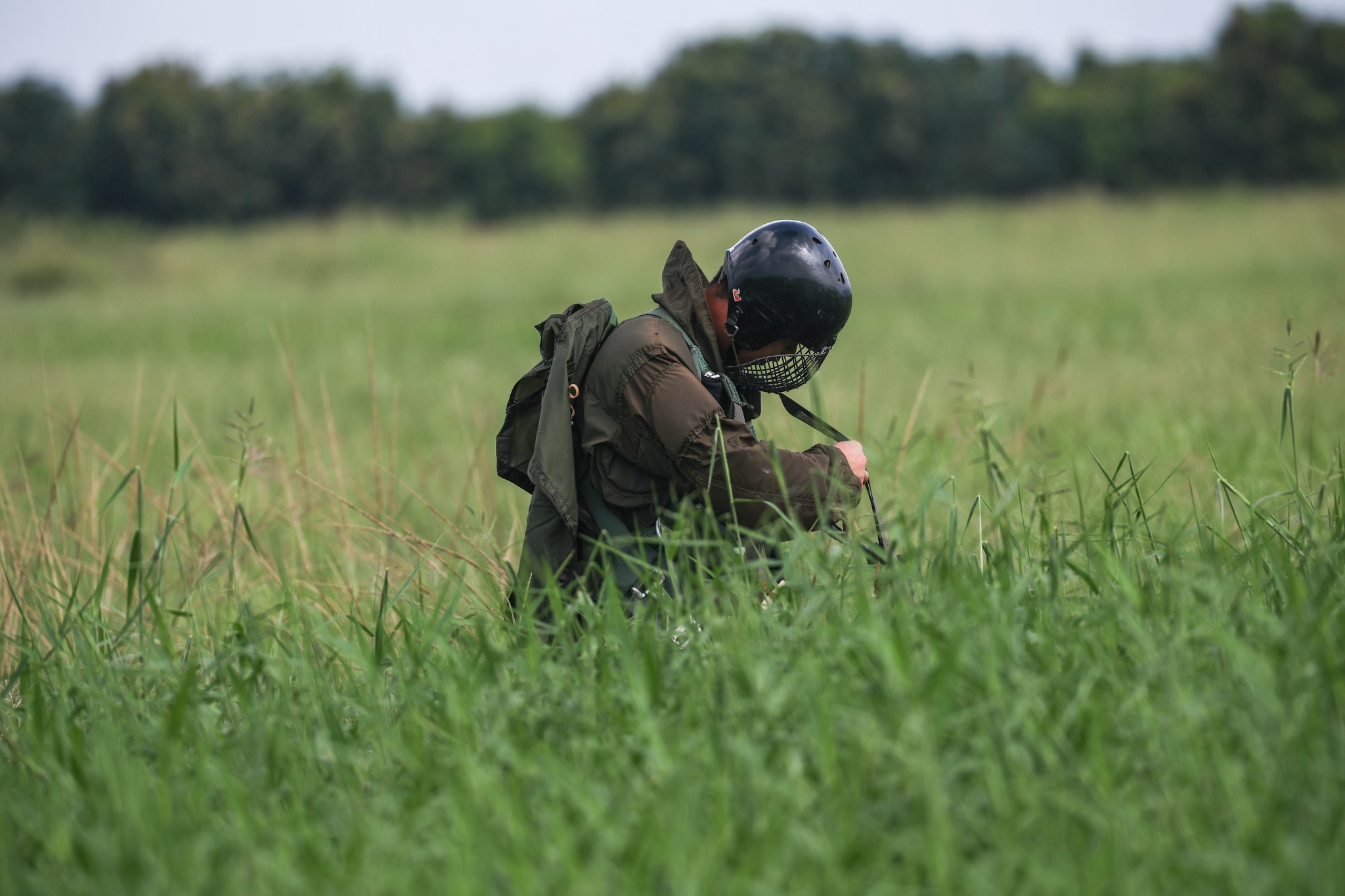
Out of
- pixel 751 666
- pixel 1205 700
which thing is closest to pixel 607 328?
pixel 751 666

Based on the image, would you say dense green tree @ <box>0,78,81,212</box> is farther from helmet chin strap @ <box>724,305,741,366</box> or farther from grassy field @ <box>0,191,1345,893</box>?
helmet chin strap @ <box>724,305,741,366</box>

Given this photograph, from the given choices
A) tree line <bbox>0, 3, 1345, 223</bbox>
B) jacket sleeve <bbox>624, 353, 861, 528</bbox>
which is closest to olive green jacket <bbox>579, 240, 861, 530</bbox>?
jacket sleeve <bbox>624, 353, 861, 528</bbox>

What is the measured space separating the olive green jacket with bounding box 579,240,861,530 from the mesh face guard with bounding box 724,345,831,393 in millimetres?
224

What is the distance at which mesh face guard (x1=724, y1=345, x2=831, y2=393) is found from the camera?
10.0 ft

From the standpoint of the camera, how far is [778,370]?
3.07 m

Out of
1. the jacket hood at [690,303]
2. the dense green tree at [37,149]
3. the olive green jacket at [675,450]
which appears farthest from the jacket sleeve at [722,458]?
the dense green tree at [37,149]

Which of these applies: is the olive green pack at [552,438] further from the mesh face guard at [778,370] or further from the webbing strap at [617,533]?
the mesh face guard at [778,370]

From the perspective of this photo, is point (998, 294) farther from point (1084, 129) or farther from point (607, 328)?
point (1084, 129)

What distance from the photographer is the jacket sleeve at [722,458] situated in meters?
2.70

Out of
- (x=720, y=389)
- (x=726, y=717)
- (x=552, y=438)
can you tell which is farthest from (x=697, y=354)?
(x=726, y=717)

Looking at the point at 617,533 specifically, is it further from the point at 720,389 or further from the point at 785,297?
the point at 785,297

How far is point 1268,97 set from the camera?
32.5 meters

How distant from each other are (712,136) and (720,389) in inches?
1484

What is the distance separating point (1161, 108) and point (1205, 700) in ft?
120
